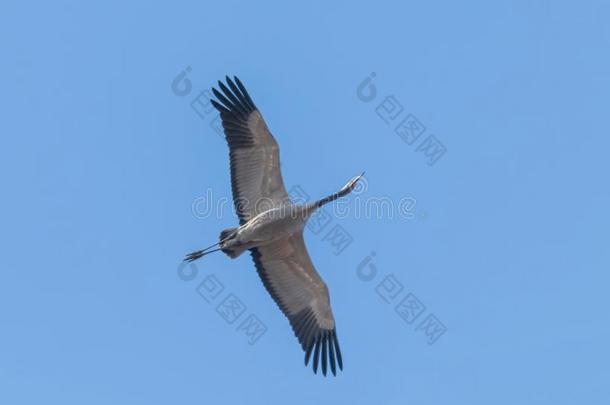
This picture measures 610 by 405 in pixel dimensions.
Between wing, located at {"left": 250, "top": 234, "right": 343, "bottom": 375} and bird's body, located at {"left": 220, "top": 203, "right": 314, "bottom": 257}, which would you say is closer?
bird's body, located at {"left": 220, "top": 203, "right": 314, "bottom": 257}

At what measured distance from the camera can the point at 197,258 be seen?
30906 millimetres

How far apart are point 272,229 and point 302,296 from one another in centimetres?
223

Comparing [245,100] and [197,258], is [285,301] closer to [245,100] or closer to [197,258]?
[197,258]

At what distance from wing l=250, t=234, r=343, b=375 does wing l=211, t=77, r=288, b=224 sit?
3.80ft

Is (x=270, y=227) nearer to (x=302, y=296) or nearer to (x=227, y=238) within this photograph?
(x=227, y=238)

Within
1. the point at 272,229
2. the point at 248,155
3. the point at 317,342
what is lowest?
the point at 317,342

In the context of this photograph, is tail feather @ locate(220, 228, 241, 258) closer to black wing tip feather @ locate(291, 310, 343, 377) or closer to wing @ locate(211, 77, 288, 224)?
wing @ locate(211, 77, 288, 224)

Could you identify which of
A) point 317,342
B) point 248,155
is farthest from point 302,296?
point 248,155

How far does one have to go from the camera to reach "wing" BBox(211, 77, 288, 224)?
97.6 ft

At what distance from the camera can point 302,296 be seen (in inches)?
1213

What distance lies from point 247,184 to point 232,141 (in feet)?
3.61

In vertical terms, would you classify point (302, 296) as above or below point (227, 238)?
below

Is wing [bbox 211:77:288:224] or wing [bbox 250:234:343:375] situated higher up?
wing [bbox 211:77:288:224]

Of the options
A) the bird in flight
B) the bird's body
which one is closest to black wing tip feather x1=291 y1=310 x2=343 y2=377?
the bird in flight
